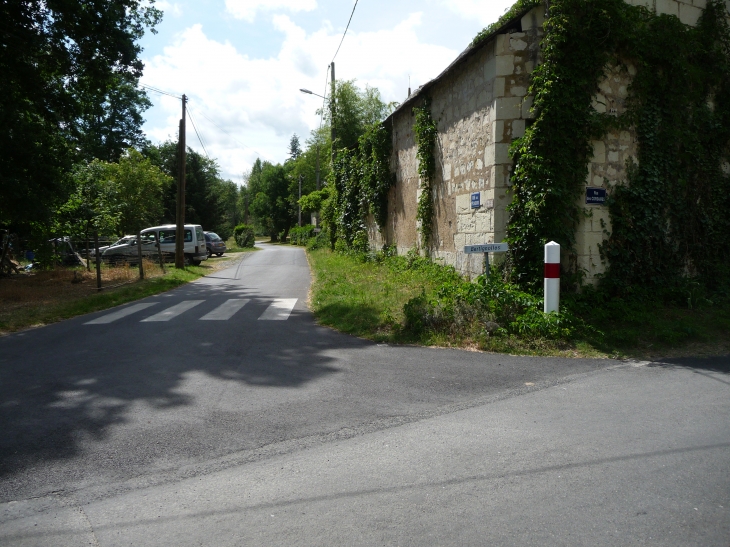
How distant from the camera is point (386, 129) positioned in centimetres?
1719

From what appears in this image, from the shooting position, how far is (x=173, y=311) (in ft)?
38.0

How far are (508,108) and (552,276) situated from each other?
346 centimetres

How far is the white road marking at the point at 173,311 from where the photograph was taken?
10.6 metres

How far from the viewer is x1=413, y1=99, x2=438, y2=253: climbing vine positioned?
13.0 m

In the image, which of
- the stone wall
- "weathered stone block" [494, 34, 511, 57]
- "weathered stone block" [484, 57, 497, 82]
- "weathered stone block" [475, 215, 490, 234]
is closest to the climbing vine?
the stone wall

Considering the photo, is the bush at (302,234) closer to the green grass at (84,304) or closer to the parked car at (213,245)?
the parked car at (213,245)

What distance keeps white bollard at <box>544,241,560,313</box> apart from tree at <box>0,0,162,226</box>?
12317 mm

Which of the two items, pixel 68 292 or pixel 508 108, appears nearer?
pixel 508 108

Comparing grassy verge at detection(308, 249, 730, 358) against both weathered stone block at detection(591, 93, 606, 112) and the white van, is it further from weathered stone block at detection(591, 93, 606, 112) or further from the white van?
the white van

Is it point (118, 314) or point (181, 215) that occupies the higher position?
point (181, 215)

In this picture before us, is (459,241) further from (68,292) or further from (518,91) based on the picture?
(68,292)

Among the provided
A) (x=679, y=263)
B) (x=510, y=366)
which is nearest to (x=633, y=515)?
(x=510, y=366)

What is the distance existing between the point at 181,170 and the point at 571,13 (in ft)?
58.7

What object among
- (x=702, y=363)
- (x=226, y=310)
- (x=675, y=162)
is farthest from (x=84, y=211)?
(x=702, y=363)
